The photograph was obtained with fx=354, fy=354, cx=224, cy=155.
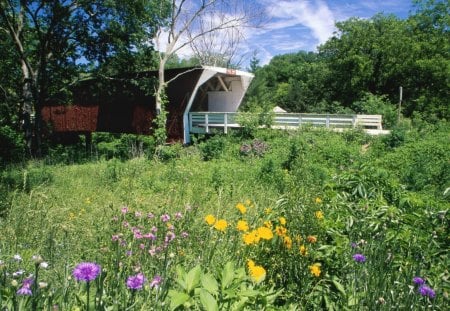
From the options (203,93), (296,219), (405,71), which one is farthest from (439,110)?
(296,219)

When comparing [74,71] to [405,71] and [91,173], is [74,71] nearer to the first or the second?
[91,173]

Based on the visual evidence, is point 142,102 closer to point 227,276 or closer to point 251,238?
point 251,238

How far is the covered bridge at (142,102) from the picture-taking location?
1744 centimetres

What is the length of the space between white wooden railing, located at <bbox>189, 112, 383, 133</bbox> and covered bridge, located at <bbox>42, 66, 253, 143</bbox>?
0.71m

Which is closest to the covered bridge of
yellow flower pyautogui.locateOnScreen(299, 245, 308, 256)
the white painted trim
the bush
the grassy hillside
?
the white painted trim

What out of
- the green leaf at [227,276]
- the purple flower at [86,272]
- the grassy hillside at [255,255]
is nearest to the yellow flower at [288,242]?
the grassy hillside at [255,255]

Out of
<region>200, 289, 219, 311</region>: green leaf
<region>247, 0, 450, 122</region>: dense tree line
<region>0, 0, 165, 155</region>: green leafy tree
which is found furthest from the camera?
<region>247, 0, 450, 122</region>: dense tree line

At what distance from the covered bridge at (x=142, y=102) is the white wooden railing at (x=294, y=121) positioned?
714 millimetres

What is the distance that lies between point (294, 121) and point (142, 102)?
8.18 metres

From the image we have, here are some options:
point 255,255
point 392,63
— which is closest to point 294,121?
point 255,255

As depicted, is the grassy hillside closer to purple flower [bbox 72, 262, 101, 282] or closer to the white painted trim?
purple flower [bbox 72, 262, 101, 282]

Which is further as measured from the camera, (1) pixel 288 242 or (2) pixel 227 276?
(1) pixel 288 242

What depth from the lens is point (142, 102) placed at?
19.0 meters

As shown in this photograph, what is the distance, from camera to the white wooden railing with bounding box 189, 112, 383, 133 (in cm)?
1530
